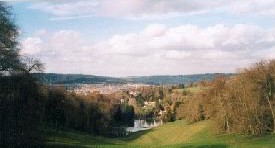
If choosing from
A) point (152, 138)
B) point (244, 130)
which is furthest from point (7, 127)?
point (152, 138)

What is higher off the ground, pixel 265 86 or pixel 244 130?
pixel 265 86

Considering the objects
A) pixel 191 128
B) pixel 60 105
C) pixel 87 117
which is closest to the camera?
pixel 191 128

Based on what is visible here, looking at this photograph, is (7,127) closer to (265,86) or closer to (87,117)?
(265,86)

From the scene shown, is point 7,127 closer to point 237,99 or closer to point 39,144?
point 39,144

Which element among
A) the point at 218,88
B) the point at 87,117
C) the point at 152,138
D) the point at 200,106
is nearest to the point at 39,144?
the point at 218,88

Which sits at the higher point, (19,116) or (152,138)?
(19,116)

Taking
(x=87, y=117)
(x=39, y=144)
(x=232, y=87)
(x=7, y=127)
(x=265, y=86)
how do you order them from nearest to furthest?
(x=7, y=127), (x=39, y=144), (x=265, y=86), (x=232, y=87), (x=87, y=117)

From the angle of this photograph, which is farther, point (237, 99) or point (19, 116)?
point (237, 99)

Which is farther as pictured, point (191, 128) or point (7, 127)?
point (191, 128)

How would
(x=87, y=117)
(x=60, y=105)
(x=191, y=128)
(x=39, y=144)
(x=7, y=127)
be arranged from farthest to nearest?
(x=87, y=117), (x=60, y=105), (x=191, y=128), (x=39, y=144), (x=7, y=127)
